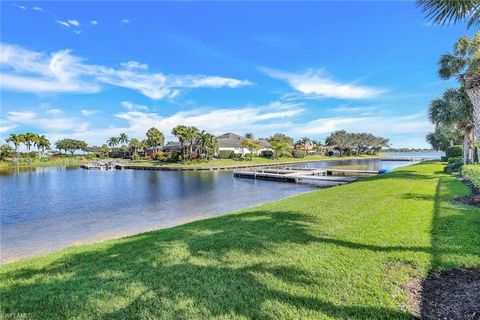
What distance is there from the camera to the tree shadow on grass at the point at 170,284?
362 centimetres

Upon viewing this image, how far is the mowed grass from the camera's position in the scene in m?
3.67

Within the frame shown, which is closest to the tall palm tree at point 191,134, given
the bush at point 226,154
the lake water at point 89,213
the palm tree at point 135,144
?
the bush at point 226,154

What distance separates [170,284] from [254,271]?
1399 mm

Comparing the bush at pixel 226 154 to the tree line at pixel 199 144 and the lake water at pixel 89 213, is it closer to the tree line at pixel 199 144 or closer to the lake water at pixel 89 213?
the tree line at pixel 199 144

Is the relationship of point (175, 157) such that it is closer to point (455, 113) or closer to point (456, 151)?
point (456, 151)

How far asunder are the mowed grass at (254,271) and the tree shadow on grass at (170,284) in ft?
0.05

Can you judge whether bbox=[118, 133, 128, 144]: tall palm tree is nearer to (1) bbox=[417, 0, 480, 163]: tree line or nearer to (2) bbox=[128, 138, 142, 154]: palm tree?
(2) bbox=[128, 138, 142, 154]: palm tree

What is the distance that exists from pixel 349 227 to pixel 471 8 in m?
5.26

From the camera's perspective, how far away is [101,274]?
500 centimetres

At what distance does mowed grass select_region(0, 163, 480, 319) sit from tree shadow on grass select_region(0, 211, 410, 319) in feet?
0.05

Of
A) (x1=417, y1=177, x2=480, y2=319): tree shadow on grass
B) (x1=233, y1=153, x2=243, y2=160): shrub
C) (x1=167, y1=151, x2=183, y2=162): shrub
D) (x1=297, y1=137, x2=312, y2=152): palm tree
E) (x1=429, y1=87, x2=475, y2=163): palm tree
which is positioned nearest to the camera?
(x1=417, y1=177, x2=480, y2=319): tree shadow on grass

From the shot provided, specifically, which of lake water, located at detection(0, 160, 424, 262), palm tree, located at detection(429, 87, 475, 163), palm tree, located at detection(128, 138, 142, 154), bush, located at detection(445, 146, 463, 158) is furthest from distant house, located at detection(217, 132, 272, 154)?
palm tree, located at detection(429, 87, 475, 163)

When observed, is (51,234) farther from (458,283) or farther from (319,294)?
(458,283)

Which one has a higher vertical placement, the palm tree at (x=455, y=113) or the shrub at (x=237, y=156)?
the palm tree at (x=455, y=113)
